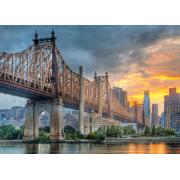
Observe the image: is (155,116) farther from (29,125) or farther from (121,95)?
(29,125)

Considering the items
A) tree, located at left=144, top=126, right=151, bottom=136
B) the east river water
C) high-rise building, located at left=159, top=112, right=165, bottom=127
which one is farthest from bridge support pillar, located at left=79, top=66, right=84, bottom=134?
high-rise building, located at left=159, top=112, right=165, bottom=127

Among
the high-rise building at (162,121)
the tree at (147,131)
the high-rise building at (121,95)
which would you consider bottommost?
the tree at (147,131)

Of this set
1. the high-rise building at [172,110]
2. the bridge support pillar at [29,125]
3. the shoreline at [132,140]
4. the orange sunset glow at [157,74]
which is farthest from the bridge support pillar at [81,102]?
the high-rise building at [172,110]

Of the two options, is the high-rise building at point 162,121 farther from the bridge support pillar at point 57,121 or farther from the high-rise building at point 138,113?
the bridge support pillar at point 57,121

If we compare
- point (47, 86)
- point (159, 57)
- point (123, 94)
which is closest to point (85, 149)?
point (123, 94)

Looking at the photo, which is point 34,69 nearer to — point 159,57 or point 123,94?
point 123,94

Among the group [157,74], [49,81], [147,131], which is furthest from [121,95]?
[49,81]
